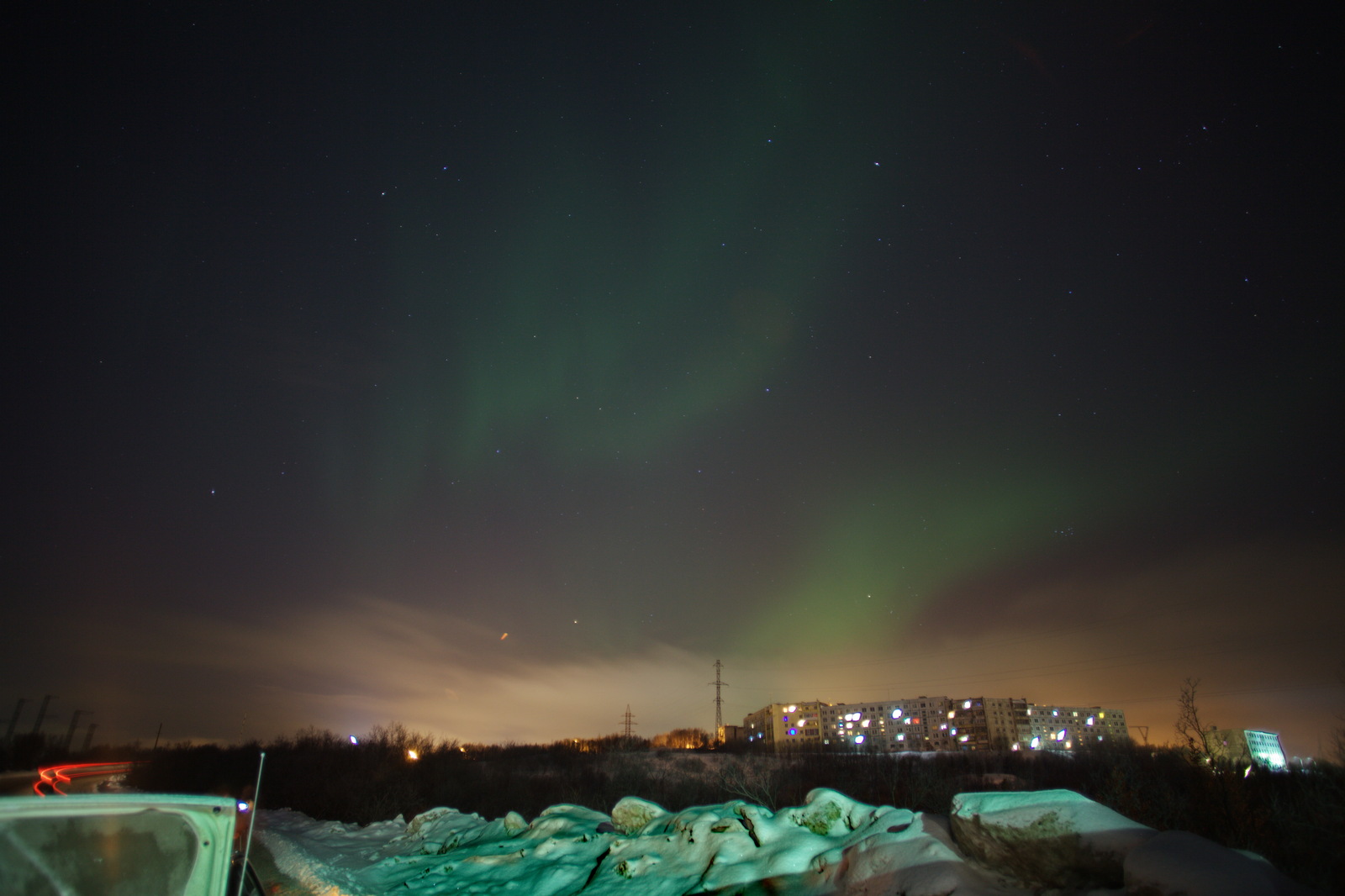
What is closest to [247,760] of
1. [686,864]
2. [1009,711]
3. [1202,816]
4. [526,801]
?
[526,801]

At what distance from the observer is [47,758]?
71.2 m

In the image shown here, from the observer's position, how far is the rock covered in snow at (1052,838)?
7.33m

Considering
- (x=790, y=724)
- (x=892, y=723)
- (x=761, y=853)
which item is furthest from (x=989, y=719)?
(x=761, y=853)

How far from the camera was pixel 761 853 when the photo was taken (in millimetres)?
10766

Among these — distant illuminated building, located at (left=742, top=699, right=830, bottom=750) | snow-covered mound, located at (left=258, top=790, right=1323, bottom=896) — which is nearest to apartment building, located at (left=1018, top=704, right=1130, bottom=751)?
distant illuminated building, located at (left=742, top=699, right=830, bottom=750)

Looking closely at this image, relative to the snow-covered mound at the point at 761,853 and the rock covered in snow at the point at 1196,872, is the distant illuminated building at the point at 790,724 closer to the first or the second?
the snow-covered mound at the point at 761,853

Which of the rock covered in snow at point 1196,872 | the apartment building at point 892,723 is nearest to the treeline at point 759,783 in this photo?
the rock covered in snow at point 1196,872

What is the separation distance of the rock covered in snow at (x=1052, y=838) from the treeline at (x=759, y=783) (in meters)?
1.98

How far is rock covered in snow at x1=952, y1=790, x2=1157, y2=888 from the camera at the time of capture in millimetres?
7328

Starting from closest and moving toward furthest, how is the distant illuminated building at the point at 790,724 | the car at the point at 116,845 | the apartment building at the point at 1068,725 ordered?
the car at the point at 116,845 < the apartment building at the point at 1068,725 < the distant illuminated building at the point at 790,724

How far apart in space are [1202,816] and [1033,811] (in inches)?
443

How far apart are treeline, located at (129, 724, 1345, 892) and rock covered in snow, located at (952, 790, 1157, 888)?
6.49ft

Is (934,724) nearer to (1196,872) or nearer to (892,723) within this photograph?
(892,723)

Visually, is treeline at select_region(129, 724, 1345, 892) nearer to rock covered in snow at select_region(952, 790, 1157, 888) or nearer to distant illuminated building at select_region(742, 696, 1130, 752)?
rock covered in snow at select_region(952, 790, 1157, 888)
